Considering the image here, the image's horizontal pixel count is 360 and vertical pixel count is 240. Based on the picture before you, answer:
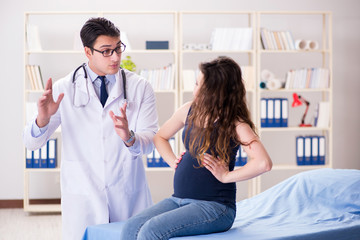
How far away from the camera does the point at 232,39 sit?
4.78 metres

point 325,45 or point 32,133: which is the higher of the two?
point 325,45

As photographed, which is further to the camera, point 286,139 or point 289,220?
point 286,139

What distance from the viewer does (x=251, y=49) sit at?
15.8 ft

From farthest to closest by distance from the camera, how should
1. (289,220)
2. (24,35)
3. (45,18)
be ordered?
(45,18)
(24,35)
(289,220)

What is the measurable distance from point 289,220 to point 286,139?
8.88 ft

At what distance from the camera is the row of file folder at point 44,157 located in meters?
4.75

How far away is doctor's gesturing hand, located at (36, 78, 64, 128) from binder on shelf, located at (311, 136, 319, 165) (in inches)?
126

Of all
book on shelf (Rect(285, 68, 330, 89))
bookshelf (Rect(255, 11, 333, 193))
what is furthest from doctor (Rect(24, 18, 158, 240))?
bookshelf (Rect(255, 11, 333, 193))

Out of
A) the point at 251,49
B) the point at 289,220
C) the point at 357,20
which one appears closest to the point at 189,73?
the point at 251,49

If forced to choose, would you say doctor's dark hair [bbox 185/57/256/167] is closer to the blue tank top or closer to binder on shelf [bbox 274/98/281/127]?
the blue tank top

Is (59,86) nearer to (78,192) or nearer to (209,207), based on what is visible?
(78,192)

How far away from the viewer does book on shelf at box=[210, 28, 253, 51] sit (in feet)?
15.6

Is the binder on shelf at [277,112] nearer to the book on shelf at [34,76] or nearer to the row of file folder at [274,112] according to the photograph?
the row of file folder at [274,112]

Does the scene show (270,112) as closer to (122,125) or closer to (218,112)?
(218,112)
